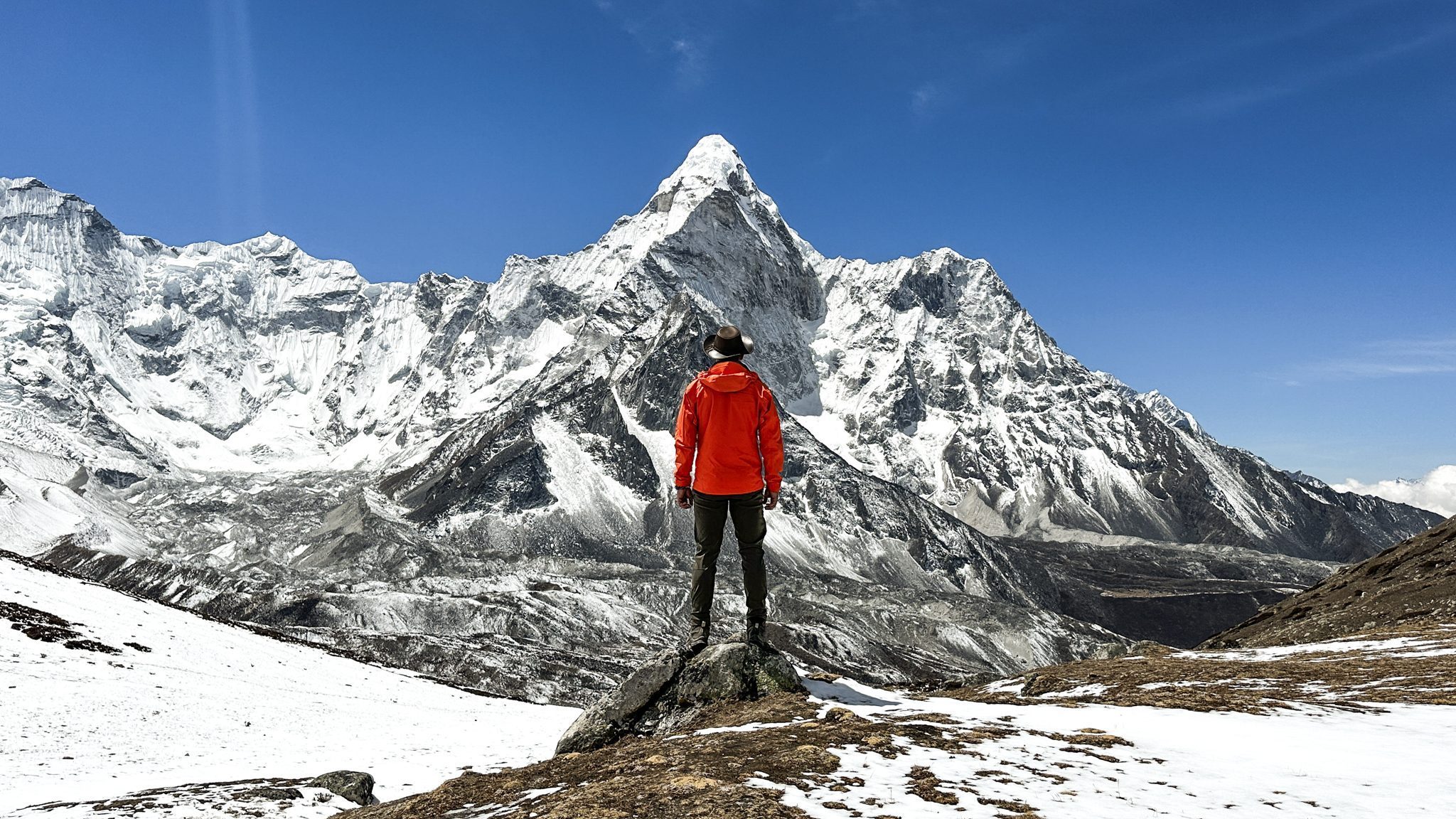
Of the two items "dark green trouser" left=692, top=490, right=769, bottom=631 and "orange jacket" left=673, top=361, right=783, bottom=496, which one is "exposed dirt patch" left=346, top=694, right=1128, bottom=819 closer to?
"dark green trouser" left=692, top=490, right=769, bottom=631

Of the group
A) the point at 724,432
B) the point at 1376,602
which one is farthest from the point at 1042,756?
the point at 1376,602

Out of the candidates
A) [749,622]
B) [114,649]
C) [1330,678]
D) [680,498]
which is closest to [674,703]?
[749,622]

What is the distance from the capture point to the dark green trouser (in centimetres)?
1712

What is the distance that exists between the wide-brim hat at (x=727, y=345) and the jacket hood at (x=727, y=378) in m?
0.33

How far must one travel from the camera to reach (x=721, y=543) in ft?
56.2

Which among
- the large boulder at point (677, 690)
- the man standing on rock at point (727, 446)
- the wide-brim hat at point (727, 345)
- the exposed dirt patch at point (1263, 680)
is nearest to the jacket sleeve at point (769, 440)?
the man standing on rock at point (727, 446)

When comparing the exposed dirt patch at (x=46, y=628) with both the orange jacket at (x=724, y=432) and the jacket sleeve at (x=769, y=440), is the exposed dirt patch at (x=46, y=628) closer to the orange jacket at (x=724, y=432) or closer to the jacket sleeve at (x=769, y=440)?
the orange jacket at (x=724, y=432)

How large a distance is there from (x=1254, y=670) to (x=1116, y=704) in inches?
286

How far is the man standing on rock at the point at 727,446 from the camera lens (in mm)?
16938

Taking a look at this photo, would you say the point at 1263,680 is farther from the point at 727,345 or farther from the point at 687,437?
the point at 727,345

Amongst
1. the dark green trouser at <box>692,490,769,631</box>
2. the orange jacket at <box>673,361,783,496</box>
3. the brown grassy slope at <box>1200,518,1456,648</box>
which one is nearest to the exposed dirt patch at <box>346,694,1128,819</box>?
the dark green trouser at <box>692,490,769,631</box>

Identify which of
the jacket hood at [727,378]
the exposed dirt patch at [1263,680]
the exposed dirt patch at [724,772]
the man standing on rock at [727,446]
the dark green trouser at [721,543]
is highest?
the jacket hood at [727,378]

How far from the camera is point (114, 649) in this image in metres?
39.9

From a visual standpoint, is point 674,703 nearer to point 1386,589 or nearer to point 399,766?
point 399,766
